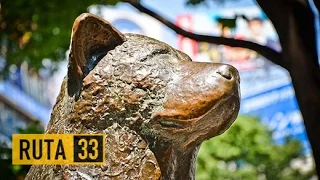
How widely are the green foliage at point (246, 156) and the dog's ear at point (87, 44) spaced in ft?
13.2

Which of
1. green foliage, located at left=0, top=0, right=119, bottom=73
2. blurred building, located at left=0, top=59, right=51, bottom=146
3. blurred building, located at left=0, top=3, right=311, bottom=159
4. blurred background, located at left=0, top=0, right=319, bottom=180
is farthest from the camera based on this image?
blurred building, located at left=0, top=59, right=51, bottom=146

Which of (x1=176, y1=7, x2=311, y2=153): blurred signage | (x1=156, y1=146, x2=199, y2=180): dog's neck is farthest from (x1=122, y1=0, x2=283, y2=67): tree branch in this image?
(x1=176, y1=7, x2=311, y2=153): blurred signage

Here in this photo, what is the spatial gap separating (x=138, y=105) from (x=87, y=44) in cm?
20

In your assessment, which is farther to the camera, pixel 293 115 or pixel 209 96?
pixel 293 115

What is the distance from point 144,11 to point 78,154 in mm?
1611

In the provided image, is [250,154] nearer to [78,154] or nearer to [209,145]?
[209,145]

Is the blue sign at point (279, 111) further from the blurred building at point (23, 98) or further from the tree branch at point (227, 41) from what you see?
the tree branch at point (227, 41)

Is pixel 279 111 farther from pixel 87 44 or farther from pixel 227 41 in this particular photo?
pixel 87 44

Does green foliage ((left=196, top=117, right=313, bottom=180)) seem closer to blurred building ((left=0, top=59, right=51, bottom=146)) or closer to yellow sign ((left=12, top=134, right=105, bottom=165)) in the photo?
blurred building ((left=0, top=59, right=51, bottom=146))

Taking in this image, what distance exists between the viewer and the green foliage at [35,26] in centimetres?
362

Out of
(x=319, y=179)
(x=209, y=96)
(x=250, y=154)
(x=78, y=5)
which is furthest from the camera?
(x=250, y=154)

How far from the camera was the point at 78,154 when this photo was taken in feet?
4.93

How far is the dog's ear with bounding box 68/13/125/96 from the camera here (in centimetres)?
145

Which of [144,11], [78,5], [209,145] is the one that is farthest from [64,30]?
[209,145]
